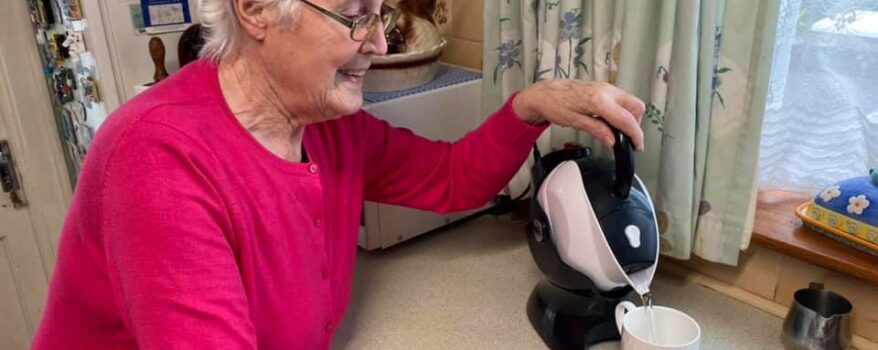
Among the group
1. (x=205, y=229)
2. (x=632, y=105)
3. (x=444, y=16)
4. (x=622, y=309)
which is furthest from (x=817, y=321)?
(x=444, y=16)

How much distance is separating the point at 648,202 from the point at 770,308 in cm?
35

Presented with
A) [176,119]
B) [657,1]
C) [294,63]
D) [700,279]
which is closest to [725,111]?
[657,1]

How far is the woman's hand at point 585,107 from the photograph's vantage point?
0.81 metres

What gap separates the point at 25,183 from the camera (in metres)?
1.59

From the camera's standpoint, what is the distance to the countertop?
952 millimetres

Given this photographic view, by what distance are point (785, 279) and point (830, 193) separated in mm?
155

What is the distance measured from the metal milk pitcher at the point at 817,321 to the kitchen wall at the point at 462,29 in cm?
77

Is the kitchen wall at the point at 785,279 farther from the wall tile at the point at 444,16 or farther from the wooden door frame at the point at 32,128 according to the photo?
the wooden door frame at the point at 32,128

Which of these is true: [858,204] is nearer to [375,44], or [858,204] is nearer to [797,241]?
[797,241]

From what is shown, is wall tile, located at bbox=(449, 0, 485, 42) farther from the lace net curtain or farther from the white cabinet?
the lace net curtain

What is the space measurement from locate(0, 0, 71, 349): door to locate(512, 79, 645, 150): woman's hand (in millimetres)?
1251

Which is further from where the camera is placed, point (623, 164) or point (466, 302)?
point (466, 302)

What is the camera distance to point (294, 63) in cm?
71

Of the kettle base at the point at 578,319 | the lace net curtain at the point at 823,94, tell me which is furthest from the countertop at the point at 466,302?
the lace net curtain at the point at 823,94
